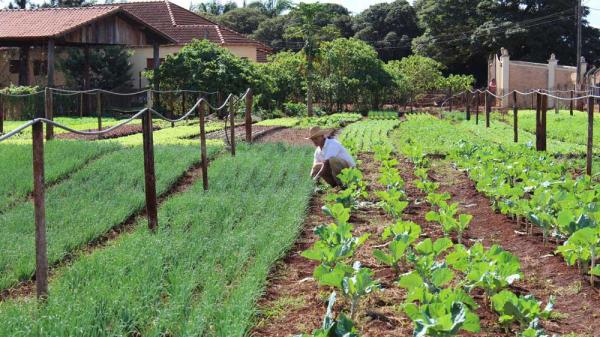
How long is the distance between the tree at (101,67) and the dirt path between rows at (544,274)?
27.0 metres

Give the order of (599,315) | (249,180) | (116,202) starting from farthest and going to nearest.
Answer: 1. (249,180)
2. (116,202)
3. (599,315)

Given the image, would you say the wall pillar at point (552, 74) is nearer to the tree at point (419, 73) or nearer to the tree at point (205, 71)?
the tree at point (419, 73)

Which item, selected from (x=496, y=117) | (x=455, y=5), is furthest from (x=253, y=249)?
(x=455, y=5)

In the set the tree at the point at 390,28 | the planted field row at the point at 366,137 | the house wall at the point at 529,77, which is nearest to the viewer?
the planted field row at the point at 366,137

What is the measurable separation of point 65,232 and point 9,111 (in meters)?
20.4

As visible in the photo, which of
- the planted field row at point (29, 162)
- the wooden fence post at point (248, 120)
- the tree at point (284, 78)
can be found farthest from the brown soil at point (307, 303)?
the tree at point (284, 78)

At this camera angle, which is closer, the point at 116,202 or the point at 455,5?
the point at 116,202

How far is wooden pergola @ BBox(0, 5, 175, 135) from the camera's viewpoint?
26.5m

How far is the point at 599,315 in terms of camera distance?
5.02m

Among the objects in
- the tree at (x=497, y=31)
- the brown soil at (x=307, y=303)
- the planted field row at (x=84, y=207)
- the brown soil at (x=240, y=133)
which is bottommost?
the brown soil at (x=307, y=303)

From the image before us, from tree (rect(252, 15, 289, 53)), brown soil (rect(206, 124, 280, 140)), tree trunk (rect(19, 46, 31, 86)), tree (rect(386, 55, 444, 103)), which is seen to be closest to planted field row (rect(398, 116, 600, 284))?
brown soil (rect(206, 124, 280, 140))

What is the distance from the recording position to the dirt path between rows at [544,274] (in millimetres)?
4969

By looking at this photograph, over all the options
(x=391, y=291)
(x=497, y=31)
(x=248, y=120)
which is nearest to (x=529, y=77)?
(x=497, y=31)

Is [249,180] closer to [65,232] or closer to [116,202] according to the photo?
[116,202]
